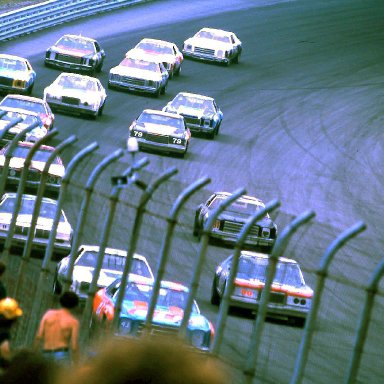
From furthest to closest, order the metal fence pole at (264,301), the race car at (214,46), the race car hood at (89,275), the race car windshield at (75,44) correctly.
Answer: the race car at (214,46) → the race car windshield at (75,44) → the race car hood at (89,275) → the metal fence pole at (264,301)

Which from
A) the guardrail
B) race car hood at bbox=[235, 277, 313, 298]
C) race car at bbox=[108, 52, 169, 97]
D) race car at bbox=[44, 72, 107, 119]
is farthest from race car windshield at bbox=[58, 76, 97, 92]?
race car hood at bbox=[235, 277, 313, 298]

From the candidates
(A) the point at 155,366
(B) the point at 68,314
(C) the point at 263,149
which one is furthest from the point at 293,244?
(A) the point at 155,366

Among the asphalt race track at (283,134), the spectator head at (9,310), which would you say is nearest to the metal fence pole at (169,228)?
the spectator head at (9,310)

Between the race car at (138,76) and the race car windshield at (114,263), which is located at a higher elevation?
the race car at (138,76)

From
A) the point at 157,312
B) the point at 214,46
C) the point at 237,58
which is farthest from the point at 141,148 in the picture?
the point at 157,312

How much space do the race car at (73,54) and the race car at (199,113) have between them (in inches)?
242

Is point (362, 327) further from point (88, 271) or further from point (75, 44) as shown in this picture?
point (75, 44)

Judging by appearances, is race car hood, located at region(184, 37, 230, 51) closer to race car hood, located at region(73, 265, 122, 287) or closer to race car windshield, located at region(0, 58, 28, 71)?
race car windshield, located at region(0, 58, 28, 71)

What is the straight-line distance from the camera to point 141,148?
3525cm

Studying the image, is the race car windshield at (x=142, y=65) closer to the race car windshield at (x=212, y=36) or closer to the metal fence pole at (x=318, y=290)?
the race car windshield at (x=212, y=36)

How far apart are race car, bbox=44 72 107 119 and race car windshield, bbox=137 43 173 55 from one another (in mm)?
7952

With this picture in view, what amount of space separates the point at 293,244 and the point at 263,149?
1605cm

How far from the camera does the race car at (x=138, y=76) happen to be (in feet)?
141

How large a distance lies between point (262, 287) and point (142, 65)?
101 feet
